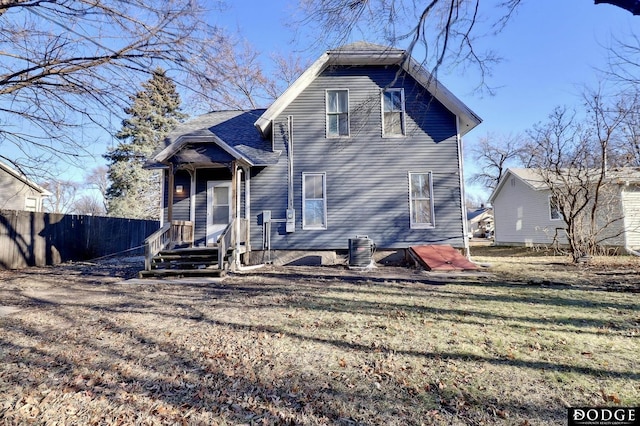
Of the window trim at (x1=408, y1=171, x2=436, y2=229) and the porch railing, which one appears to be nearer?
the porch railing

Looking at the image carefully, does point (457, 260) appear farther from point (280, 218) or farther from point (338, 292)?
point (280, 218)

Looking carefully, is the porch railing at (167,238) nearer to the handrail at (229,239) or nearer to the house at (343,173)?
the house at (343,173)

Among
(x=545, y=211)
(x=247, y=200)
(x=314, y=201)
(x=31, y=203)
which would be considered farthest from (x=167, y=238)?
(x=545, y=211)

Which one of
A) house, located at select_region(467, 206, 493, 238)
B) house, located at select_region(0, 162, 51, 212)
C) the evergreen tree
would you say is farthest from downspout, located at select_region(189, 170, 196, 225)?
house, located at select_region(467, 206, 493, 238)

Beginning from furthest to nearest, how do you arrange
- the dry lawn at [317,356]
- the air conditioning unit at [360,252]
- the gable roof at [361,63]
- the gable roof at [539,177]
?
the gable roof at [539,177], the gable roof at [361,63], the air conditioning unit at [360,252], the dry lawn at [317,356]

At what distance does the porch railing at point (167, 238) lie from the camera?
7988 mm

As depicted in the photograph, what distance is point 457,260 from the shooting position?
361 inches

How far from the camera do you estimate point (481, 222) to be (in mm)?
46750


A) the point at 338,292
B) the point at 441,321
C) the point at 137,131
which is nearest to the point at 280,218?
the point at 338,292

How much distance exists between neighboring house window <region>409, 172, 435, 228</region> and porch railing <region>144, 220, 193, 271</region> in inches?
283

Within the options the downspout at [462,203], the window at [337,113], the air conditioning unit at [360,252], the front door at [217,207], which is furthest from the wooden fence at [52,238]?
the downspout at [462,203]

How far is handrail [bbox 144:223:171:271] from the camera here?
7957 mm

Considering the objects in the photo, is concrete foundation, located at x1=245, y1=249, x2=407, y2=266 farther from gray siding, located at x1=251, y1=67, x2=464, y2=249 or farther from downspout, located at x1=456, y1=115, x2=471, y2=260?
downspout, located at x1=456, y1=115, x2=471, y2=260

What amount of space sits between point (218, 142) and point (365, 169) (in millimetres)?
4698
